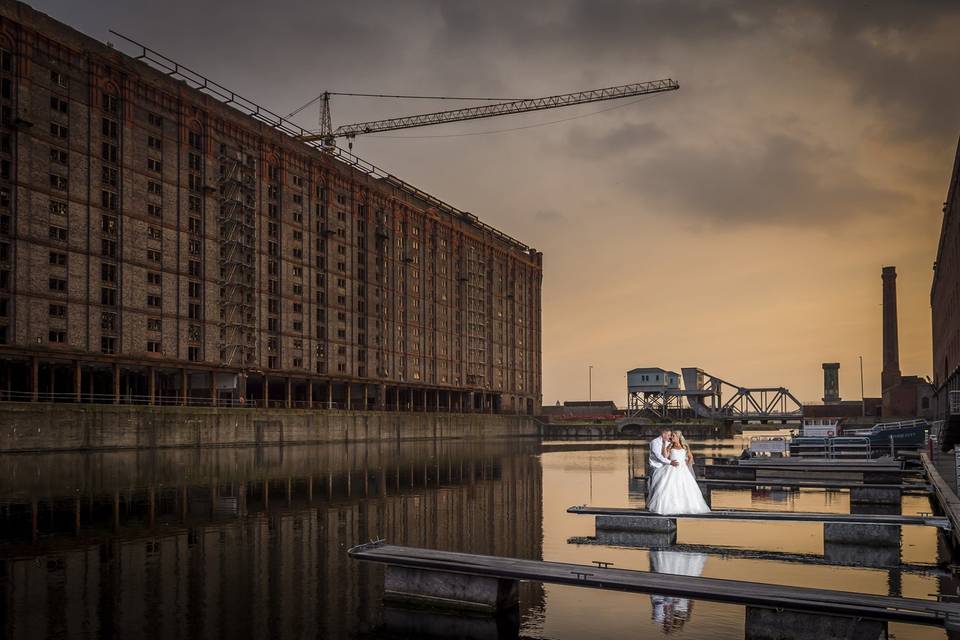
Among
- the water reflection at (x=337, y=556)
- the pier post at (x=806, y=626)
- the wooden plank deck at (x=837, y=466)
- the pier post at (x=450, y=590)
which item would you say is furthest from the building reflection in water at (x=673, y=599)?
the wooden plank deck at (x=837, y=466)

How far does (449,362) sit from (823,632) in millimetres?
122775

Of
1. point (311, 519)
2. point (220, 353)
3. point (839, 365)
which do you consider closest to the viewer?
point (311, 519)

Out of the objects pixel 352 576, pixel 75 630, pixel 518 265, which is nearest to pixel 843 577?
pixel 352 576

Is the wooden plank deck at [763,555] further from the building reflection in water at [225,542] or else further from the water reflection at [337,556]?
the building reflection in water at [225,542]

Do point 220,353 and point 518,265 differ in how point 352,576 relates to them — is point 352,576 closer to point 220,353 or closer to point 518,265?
point 220,353

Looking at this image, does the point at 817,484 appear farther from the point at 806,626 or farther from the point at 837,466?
the point at 806,626

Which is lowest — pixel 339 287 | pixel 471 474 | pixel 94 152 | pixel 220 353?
pixel 471 474

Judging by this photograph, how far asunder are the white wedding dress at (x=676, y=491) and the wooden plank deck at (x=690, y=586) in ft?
23.4

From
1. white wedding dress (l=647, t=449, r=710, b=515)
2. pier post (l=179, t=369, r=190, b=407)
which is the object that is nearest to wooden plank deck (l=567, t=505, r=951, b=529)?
white wedding dress (l=647, t=449, r=710, b=515)

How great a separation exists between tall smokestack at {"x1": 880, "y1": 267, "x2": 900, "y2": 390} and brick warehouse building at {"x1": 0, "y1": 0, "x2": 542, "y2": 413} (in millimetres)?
74972

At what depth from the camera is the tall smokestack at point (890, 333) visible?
13912 centimetres

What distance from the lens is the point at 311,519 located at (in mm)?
22484

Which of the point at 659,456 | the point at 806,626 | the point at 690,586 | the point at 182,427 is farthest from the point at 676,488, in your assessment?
the point at 182,427

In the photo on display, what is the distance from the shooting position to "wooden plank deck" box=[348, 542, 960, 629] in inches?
356
